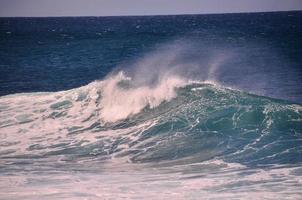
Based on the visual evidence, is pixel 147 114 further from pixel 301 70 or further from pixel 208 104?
pixel 301 70

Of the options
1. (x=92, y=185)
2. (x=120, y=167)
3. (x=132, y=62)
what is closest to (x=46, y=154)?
(x=120, y=167)

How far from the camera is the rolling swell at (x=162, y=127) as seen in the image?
508 inches

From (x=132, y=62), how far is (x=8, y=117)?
30.4 meters

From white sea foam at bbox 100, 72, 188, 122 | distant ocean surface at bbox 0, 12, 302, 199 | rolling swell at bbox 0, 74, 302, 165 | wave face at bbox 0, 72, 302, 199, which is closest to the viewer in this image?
distant ocean surface at bbox 0, 12, 302, 199

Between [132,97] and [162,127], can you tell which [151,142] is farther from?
[132,97]

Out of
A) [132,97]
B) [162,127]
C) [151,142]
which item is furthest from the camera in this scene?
[132,97]

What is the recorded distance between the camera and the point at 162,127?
1496 cm

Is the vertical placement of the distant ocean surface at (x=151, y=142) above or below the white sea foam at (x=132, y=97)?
below

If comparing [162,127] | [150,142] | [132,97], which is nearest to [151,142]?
[150,142]

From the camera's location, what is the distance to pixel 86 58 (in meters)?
49.0

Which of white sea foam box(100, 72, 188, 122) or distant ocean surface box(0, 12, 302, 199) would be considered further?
white sea foam box(100, 72, 188, 122)

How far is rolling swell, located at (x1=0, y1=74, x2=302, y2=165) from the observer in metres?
12.9

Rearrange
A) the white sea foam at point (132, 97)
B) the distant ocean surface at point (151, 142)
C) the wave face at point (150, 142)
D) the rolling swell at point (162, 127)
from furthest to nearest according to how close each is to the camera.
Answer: the white sea foam at point (132, 97) < the rolling swell at point (162, 127) < the wave face at point (150, 142) < the distant ocean surface at point (151, 142)

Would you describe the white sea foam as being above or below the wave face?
above
